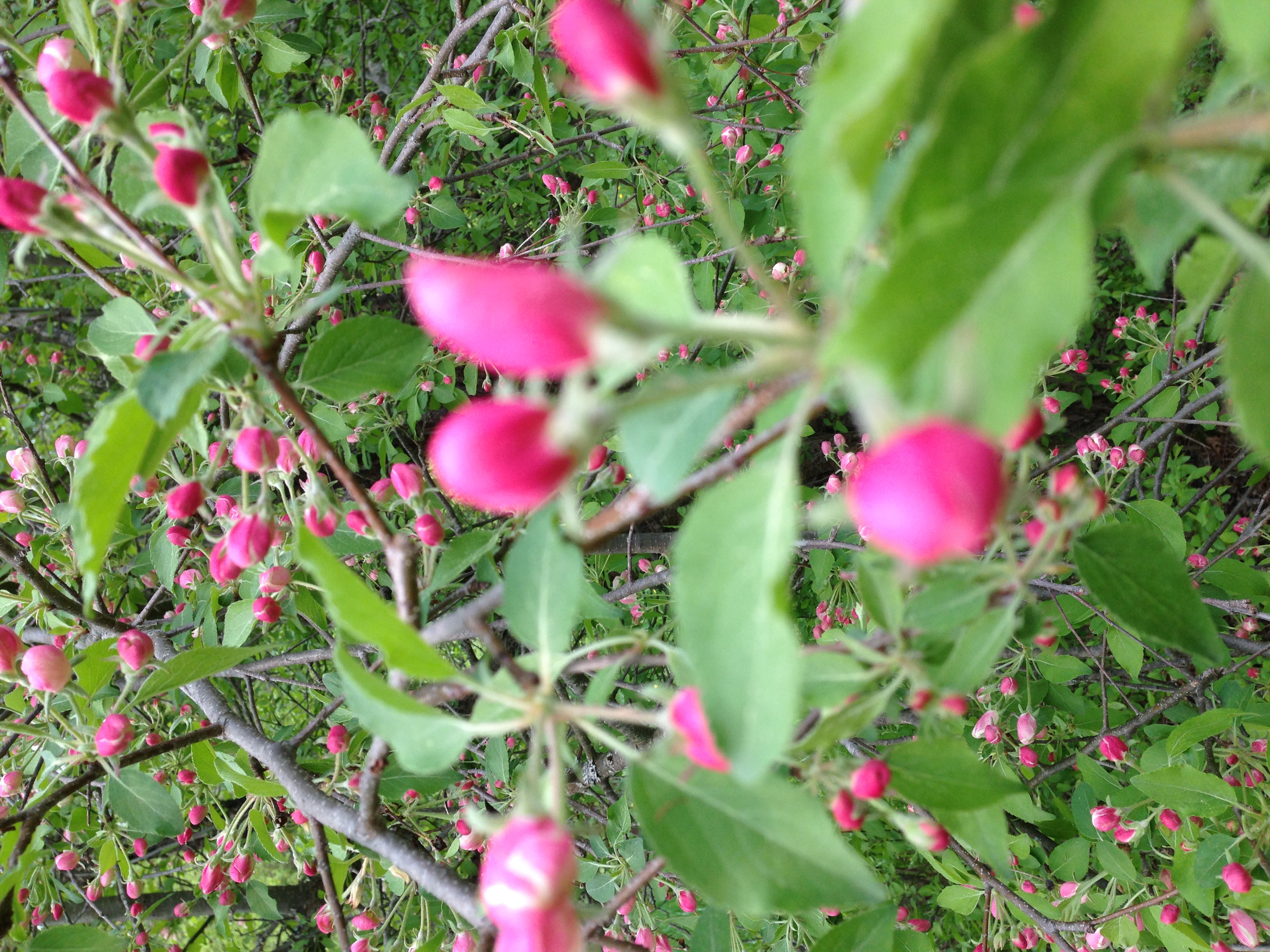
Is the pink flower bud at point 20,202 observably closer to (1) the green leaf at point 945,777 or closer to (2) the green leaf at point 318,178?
(2) the green leaf at point 318,178

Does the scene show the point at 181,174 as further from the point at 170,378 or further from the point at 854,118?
the point at 854,118

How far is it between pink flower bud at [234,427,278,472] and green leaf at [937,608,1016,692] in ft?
2.42

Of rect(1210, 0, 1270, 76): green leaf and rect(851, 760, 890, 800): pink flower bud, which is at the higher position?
rect(1210, 0, 1270, 76): green leaf

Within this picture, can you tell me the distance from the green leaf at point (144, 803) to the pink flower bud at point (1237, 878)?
1864mm

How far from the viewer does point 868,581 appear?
85cm

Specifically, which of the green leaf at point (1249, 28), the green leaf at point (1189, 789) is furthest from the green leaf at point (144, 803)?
the green leaf at point (1189, 789)

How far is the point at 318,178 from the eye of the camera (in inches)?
26.1

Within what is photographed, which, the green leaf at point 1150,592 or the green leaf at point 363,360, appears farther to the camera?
the green leaf at point 363,360

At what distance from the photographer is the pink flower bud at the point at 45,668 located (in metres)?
1.13

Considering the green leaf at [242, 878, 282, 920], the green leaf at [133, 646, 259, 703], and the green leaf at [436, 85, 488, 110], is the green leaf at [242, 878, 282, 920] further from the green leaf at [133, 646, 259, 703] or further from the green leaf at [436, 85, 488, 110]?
the green leaf at [436, 85, 488, 110]

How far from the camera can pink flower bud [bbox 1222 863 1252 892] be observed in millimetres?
1404

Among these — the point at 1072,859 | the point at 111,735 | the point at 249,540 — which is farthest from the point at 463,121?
the point at 1072,859

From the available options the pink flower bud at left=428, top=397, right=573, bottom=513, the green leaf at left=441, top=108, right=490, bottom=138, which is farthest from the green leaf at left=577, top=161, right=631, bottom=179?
the pink flower bud at left=428, top=397, right=573, bottom=513

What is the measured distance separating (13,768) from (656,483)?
201 cm
